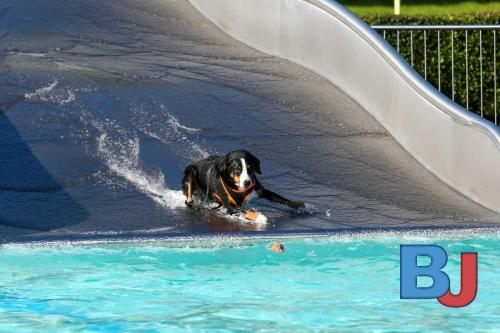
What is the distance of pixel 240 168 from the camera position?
7832 millimetres

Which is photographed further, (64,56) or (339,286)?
(64,56)

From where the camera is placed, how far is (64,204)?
8359 mm

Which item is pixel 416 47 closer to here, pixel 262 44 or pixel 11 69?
pixel 262 44

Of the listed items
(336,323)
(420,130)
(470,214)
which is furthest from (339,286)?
(420,130)

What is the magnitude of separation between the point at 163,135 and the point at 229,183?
6.43 ft

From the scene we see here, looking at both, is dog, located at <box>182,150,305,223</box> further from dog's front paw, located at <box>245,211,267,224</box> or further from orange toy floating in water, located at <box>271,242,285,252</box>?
orange toy floating in water, located at <box>271,242,285,252</box>

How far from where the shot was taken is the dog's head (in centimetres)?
782

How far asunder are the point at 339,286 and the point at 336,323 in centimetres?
83

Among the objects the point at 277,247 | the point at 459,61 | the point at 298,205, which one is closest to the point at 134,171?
the point at 298,205

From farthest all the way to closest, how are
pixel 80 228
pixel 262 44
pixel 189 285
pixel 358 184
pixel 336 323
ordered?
pixel 262 44
pixel 358 184
pixel 80 228
pixel 189 285
pixel 336 323

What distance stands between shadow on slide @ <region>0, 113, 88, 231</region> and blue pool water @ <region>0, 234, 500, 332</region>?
2.11ft

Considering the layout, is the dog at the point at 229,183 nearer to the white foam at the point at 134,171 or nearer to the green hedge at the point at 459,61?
the white foam at the point at 134,171

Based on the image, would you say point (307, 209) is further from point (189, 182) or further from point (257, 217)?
point (189, 182)

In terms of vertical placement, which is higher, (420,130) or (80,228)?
(420,130)
